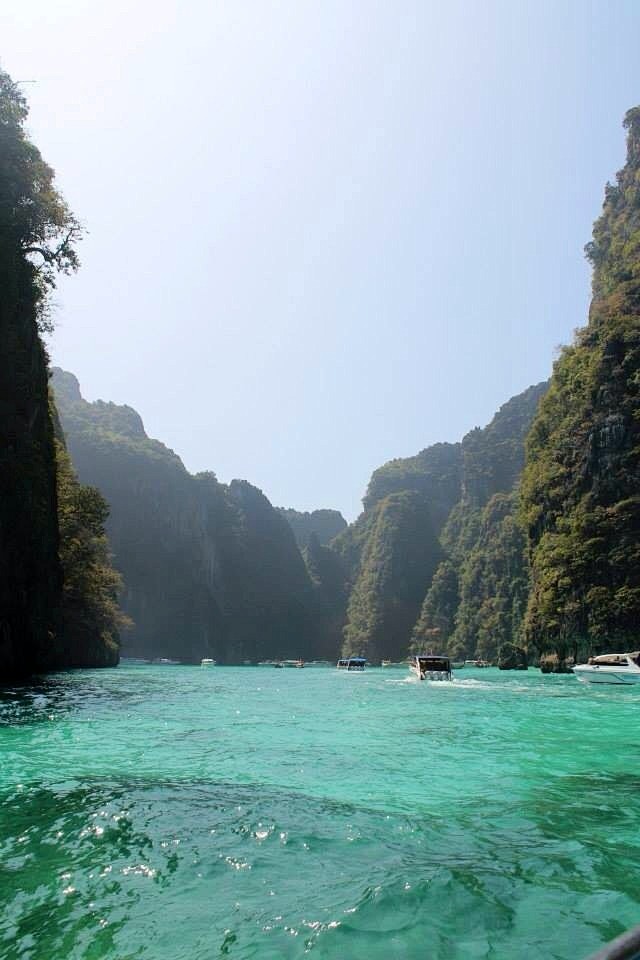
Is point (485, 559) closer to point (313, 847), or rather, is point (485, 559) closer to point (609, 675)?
point (609, 675)

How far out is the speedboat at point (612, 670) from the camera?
127ft

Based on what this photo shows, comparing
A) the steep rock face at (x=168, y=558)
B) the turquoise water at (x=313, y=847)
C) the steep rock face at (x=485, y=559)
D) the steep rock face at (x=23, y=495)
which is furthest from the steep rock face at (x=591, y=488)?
the steep rock face at (x=168, y=558)

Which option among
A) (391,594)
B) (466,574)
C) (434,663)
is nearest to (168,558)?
(391,594)

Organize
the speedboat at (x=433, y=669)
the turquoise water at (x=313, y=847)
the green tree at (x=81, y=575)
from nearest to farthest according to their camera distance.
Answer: the turquoise water at (x=313, y=847), the green tree at (x=81, y=575), the speedboat at (x=433, y=669)

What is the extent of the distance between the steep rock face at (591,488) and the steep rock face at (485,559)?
1761 cm

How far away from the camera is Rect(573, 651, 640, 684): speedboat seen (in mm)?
38750

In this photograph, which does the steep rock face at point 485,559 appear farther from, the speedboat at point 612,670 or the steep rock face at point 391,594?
the speedboat at point 612,670

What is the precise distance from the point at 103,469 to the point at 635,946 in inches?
7324

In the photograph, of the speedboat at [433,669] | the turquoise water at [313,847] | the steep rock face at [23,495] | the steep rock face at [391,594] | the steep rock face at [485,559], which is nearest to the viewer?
the turquoise water at [313,847]

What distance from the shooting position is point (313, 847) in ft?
23.9

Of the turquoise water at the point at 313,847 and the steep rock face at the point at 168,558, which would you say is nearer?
the turquoise water at the point at 313,847

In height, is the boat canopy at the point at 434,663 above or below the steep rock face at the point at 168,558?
below

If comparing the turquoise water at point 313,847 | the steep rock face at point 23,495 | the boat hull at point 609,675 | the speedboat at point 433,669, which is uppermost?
the steep rock face at point 23,495

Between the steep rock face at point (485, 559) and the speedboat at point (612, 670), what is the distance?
37.3 meters
